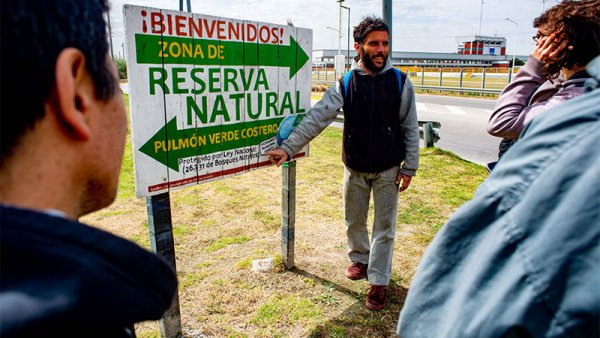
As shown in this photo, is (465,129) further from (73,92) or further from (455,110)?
(73,92)

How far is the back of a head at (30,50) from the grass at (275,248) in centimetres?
252

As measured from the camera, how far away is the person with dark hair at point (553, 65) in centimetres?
198

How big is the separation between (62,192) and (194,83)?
1.89m

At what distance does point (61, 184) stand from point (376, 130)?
2.58 m

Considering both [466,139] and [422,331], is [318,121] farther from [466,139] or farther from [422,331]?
[466,139]

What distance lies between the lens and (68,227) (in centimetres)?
56

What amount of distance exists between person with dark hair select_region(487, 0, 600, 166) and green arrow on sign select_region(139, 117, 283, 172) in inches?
59.5

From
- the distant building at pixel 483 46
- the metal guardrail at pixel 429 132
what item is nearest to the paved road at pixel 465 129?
the metal guardrail at pixel 429 132

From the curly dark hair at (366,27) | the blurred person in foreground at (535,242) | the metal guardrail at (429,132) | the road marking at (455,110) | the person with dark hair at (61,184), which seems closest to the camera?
the person with dark hair at (61,184)

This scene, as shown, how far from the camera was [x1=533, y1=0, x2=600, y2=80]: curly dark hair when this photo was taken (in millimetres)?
1958

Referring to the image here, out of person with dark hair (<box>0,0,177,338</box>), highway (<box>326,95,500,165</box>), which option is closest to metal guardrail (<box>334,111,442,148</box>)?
highway (<box>326,95,500,165</box>)

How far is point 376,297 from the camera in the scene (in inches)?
125

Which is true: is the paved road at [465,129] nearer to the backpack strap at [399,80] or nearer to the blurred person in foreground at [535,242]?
the backpack strap at [399,80]

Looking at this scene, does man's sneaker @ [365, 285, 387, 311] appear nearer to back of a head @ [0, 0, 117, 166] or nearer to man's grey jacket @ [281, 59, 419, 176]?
Result: man's grey jacket @ [281, 59, 419, 176]
